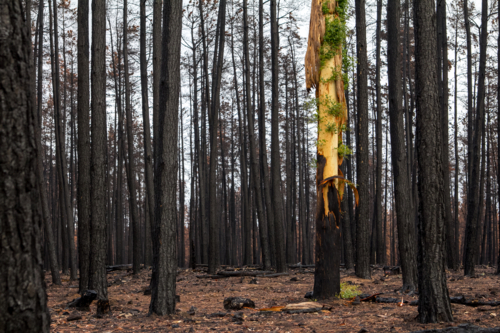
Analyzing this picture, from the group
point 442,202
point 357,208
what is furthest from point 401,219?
point 442,202

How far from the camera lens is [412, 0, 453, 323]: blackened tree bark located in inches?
188

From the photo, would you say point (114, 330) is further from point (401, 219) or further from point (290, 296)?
point (401, 219)

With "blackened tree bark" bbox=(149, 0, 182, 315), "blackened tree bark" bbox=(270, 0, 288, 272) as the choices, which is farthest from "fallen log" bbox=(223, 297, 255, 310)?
"blackened tree bark" bbox=(270, 0, 288, 272)

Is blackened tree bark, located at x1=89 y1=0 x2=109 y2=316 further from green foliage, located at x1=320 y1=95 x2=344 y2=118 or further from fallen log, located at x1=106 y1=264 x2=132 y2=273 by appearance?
fallen log, located at x1=106 y1=264 x2=132 y2=273

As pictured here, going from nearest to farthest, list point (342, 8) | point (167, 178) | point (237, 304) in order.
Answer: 1. point (167, 178)
2. point (237, 304)
3. point (342, 8)

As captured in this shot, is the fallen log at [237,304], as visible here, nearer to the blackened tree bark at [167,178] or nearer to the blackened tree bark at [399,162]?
the blackened tree bark at [167,178]

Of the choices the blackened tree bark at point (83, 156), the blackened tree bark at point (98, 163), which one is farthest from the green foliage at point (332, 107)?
the blackened tree bark at point (83, 156)

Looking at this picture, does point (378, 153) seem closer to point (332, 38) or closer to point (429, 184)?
point (332, 38)

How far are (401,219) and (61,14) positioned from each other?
16.6 m

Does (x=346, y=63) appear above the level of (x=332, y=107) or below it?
above

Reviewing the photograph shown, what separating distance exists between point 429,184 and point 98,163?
5655 mm

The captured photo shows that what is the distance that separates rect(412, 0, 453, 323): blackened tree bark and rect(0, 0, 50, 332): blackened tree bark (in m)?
4.26

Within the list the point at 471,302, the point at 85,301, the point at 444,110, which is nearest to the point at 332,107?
the point at 471,302

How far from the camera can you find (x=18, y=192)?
218 cm
